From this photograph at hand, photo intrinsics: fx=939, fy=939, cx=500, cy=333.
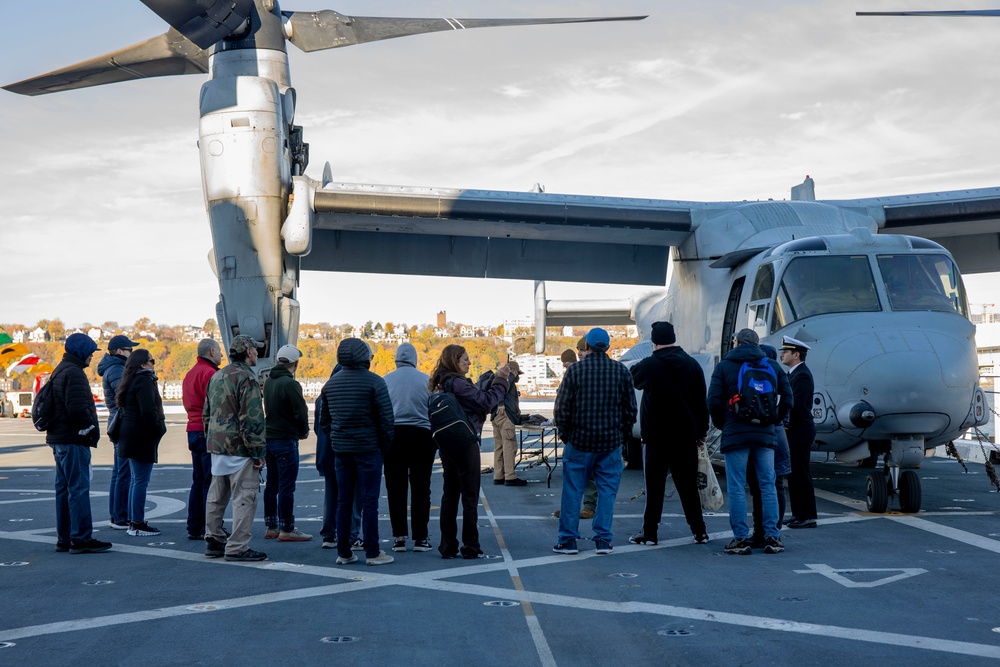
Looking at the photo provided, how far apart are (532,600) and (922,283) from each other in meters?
6.49

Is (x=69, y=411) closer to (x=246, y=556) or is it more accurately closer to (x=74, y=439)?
(x=74, y=439)

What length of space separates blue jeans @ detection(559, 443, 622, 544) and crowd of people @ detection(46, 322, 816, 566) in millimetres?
12

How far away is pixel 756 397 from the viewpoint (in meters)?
7.70

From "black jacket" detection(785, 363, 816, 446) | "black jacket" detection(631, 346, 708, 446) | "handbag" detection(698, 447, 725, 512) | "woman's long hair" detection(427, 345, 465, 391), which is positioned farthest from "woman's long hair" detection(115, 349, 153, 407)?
"black jacket" detection(785, 363, 816, 446)

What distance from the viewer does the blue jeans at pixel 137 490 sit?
9141 millimetres

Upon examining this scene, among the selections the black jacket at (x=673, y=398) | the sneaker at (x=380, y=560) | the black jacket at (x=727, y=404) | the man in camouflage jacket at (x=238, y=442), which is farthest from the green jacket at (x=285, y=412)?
the black jacket at (x=727, y=404)

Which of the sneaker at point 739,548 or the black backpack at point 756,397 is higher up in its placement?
the black backpack at point 756,397

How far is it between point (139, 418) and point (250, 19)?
335 inches

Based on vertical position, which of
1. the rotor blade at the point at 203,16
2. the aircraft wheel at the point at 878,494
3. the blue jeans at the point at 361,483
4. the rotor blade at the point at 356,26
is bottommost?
the aircraft wheel at the point at 878,494

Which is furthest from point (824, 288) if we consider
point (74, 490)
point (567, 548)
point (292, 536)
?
point (74, 490)

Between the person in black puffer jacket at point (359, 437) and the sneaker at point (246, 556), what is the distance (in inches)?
26.0

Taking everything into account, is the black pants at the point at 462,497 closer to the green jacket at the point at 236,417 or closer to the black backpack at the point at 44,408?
the green jacket at the point at 236,417

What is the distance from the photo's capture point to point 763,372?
780cm

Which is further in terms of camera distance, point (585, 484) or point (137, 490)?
point (137, 490)
